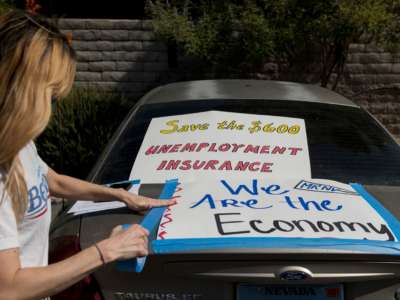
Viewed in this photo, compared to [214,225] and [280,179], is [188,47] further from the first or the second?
[214,225]

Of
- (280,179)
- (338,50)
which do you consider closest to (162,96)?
(280,179)

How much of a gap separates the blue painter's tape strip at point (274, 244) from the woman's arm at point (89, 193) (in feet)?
1.27

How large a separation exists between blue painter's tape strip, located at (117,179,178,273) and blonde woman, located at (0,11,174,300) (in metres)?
0.12

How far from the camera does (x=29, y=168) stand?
1.89 m

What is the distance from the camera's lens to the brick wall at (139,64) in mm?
10133

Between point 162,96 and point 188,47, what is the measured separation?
4781mm

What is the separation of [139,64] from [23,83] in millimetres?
8641

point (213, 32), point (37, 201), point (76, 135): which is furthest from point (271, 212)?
point (213, 32)

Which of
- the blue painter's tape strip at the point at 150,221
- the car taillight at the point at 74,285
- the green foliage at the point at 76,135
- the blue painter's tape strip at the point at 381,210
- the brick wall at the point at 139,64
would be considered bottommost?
the green foliage at the point at 76,135

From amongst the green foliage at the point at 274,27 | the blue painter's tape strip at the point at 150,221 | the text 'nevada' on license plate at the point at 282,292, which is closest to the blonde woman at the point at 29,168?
the blue painter's tape strip at the point at 150,221

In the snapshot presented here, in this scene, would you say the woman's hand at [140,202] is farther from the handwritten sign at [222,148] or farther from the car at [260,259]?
the handwritten sign at [222,148]

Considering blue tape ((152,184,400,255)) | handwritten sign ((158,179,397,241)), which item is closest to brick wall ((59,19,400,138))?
handwritten sign ((158,179,397,241))

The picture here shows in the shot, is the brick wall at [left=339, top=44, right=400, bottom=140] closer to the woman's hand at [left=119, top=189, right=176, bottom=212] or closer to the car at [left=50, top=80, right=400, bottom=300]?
the car at [left=50, top=80, right=400, bottom=300]

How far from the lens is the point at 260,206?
2.36 metres
